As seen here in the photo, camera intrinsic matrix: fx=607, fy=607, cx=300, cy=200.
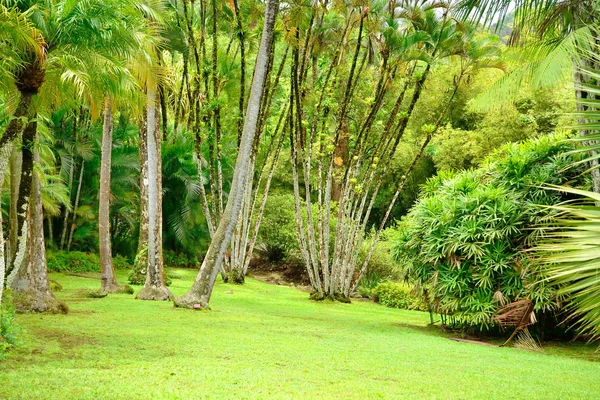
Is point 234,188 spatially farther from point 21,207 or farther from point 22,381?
point 22,381

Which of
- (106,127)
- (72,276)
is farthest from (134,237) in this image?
(106,127)

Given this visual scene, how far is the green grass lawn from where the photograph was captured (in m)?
5.11

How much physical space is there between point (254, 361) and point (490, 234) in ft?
17.1

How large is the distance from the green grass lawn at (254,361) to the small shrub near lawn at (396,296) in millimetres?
6767

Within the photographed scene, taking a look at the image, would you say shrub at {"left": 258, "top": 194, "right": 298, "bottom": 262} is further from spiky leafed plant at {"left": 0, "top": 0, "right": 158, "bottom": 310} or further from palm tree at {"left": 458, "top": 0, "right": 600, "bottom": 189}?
spiky leafed plant at {"left": 0, "top": 0, "right": 158, "bottom": 310}

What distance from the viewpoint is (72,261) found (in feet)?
64.6

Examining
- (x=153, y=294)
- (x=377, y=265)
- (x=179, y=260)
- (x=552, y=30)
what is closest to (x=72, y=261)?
(x=179, y=260)

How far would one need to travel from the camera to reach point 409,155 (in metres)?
27.4

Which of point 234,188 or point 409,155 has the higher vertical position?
point 409,155

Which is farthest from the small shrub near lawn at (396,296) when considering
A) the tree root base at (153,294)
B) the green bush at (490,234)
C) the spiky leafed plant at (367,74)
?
the tree root base at (153,294)

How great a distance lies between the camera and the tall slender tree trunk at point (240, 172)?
1083 centimetres

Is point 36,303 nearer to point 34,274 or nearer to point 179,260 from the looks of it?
point 34,274

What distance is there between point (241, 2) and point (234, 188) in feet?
17.7

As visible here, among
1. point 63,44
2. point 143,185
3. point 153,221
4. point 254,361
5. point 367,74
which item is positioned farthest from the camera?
point 367,74
